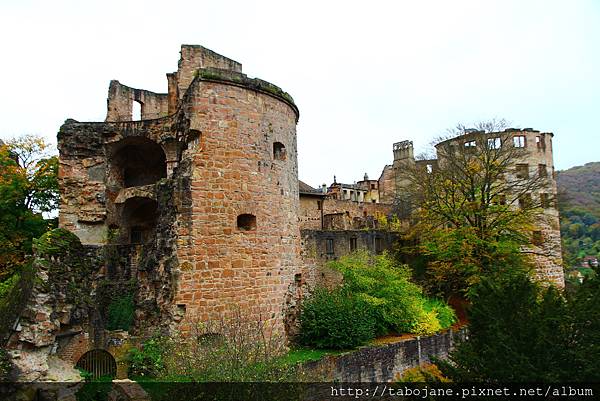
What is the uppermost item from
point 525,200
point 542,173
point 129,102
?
point 129,102

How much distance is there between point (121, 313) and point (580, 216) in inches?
2485

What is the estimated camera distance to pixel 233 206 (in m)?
13.5

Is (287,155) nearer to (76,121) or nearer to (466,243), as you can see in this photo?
(76,121)

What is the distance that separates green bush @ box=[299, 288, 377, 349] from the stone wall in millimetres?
609

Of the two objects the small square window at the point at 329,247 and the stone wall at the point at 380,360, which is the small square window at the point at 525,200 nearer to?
the stone wall at the point at 380,360

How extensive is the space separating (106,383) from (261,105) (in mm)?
9019

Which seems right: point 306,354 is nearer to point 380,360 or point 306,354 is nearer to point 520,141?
point 380,360

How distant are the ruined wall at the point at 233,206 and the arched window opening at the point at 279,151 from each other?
0.53 feet

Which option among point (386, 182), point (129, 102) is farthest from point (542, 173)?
point (386, 182)

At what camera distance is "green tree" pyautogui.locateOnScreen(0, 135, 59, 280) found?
63.0ft

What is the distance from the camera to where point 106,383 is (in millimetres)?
11117

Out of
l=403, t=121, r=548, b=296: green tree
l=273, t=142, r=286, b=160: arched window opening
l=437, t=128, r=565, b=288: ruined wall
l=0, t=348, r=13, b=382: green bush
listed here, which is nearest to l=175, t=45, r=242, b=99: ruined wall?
l=273, t=142, r=286, b=160: arched window opening

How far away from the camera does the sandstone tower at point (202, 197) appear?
12.9m

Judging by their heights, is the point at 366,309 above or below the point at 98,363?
above
